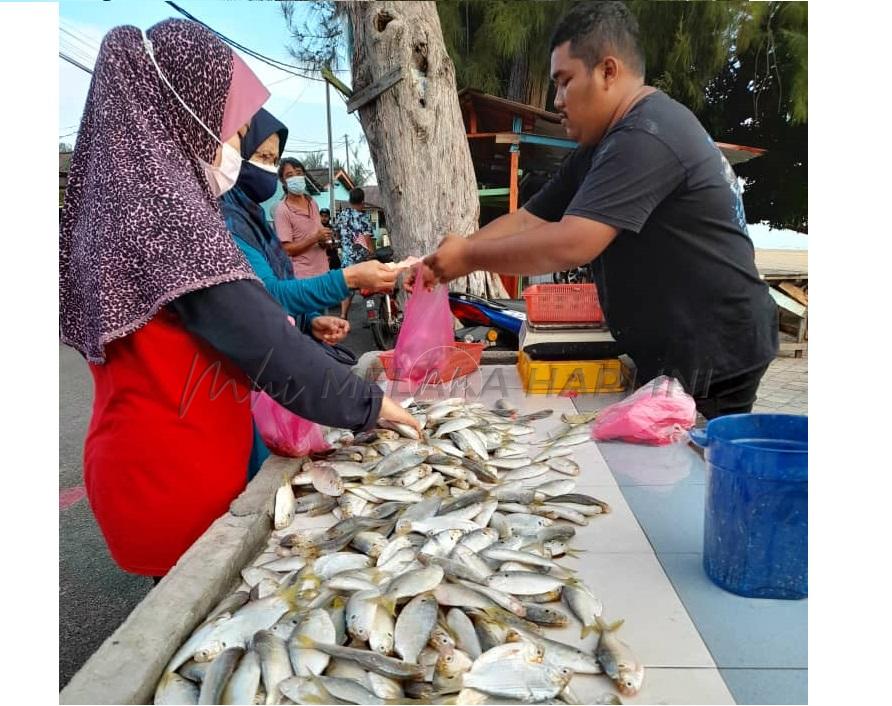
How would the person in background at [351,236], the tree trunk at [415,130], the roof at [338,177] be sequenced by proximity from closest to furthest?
the tree trunk at [415,130]
the person in background at [351,236]
the roof at [338,177]

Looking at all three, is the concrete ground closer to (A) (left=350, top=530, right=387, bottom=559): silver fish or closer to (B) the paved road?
(B) the paved road

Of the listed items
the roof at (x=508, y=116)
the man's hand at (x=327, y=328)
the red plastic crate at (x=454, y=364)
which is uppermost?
the roof at (x=508, y=116)

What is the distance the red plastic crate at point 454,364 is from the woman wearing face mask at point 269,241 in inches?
38.3

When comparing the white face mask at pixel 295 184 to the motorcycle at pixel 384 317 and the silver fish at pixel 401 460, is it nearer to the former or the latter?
the motorcycle at pixel 384 317

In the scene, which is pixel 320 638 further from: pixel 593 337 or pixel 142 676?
pixel 593 337

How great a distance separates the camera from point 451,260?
312 centimetres

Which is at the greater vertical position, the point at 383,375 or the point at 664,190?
the point at 664,190

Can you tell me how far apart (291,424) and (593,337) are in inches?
80.4

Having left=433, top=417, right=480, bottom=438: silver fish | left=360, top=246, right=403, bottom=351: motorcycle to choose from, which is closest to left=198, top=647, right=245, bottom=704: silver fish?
left=433, top=417, right=480, bottom=438: silver fish

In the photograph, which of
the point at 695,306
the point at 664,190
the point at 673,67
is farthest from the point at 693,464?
the point at 673,67

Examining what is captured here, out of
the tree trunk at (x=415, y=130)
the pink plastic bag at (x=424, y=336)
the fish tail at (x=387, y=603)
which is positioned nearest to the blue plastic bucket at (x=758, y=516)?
the fish tail at (x=387, y=603)

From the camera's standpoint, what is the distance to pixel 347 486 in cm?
221

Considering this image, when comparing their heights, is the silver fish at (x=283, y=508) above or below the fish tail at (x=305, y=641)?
above

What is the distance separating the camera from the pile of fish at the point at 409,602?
1.25 metres
